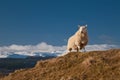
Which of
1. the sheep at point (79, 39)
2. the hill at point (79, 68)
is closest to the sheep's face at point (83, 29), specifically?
the sheep at point (79, 39)

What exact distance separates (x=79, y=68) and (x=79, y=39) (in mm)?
7884

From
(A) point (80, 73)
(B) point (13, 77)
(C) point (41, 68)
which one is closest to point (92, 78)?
(A) point (80, 73)

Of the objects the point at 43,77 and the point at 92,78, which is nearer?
the point at 92,78

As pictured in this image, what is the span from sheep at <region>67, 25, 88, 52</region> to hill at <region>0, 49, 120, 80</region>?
7.69ft

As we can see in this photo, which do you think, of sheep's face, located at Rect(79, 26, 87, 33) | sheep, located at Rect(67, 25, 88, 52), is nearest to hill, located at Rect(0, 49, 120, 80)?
sheep, located at Rect(67, 25, 88, 52)

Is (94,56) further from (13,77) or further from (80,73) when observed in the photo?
(13,77)

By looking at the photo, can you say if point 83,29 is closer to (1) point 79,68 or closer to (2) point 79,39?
(2) point 79,39

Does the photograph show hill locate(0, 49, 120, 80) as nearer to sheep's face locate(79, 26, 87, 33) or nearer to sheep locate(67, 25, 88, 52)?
sheep locate(67, 25, 88, 52)

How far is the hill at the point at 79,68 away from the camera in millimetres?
32156

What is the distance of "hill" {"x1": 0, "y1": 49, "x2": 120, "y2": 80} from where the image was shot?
105 feet

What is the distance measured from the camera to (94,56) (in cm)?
3672

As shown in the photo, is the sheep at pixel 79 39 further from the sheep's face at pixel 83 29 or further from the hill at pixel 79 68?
the hill at pixel 79 68

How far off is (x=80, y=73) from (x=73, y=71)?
1.53 meters

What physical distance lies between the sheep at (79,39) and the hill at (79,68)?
7.69ft
